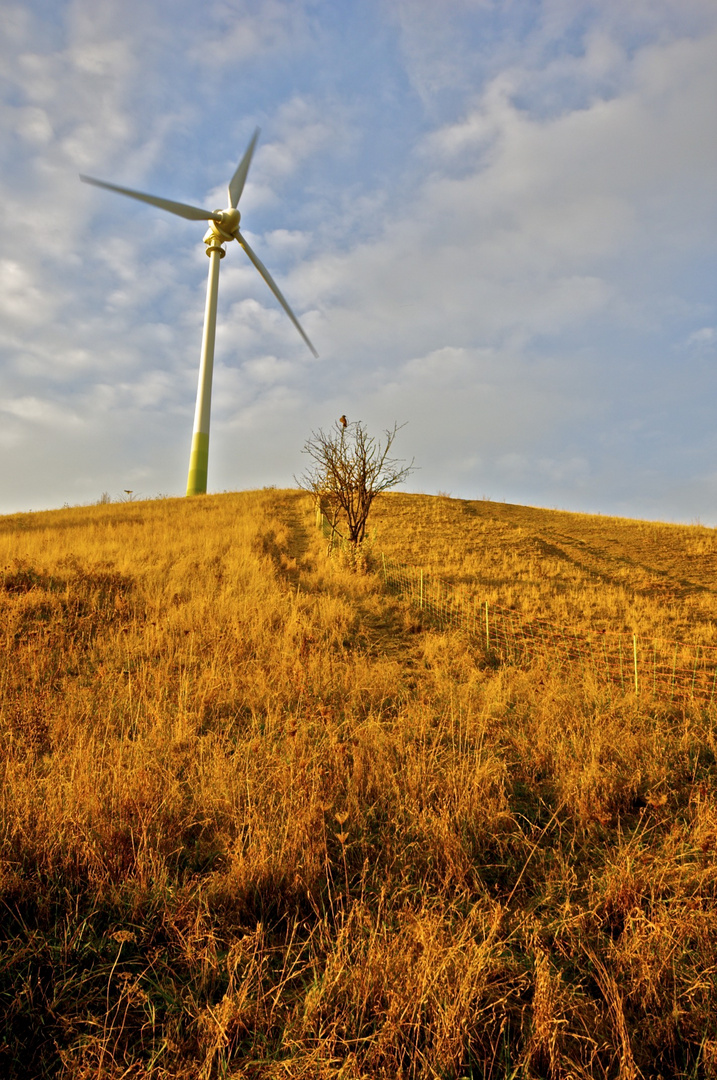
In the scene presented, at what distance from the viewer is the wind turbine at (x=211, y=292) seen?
3120 centimetres

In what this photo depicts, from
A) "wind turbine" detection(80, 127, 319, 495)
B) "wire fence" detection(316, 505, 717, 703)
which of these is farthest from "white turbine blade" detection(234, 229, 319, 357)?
"wire fence" detection(316, 505, 717, 703)

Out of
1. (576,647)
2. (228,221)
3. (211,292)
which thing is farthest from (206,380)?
(576,647)

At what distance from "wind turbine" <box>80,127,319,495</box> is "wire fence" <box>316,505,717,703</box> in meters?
22.4

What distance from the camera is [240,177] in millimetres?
33188

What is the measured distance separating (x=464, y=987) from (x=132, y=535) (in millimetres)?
19140

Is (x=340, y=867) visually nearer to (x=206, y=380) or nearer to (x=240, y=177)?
(x=206, y=380)

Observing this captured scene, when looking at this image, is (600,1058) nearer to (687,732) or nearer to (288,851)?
(288,851)

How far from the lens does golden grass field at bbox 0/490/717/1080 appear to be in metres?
2.44

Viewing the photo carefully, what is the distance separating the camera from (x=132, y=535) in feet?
63.7

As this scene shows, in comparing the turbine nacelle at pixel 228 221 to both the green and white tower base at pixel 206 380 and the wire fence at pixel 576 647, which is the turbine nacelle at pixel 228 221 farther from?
the wire fence at pixel 576 647

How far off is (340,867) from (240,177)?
3913 cm

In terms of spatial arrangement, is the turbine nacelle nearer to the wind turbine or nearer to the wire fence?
the wind turbine

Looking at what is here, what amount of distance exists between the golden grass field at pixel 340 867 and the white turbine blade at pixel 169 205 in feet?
79.8

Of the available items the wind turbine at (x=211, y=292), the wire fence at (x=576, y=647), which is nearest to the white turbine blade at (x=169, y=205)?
the wind turbine at (x=211, y=292)
